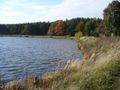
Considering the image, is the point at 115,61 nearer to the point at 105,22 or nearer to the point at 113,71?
the point at 113,71

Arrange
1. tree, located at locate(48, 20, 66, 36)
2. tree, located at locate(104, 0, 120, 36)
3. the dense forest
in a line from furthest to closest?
1. tree, located at locate(48, 20, 66, 36)
2. the dense forest
3. tree, located at locate(104, 0, 120, 36)

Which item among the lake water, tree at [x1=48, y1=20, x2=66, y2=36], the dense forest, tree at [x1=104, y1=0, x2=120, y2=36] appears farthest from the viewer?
tree at [x1=48, y1=20, x2=66, y2=36]

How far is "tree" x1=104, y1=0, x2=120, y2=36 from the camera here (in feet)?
192

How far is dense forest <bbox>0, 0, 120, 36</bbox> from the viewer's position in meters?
59.1

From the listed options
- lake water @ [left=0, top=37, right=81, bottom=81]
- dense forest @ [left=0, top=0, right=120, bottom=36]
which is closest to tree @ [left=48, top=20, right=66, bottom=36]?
dense forest @ [left=0, top=0, right=120, bottom=36]

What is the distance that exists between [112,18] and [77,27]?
72674 mm

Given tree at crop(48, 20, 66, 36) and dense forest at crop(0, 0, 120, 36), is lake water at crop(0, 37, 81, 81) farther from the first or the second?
tree at crop(48, 20, 66, 36)

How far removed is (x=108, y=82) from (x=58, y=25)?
13719 centimetres

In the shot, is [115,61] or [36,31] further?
[36,31]

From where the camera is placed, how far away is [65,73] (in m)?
16.3

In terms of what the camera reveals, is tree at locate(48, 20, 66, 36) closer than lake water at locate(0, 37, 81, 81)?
No

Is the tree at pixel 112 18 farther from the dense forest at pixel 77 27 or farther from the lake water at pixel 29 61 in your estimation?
the lake water at pixel 29 61

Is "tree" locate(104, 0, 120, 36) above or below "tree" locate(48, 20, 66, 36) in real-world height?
above

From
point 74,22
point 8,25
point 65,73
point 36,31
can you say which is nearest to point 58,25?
point 74,22
